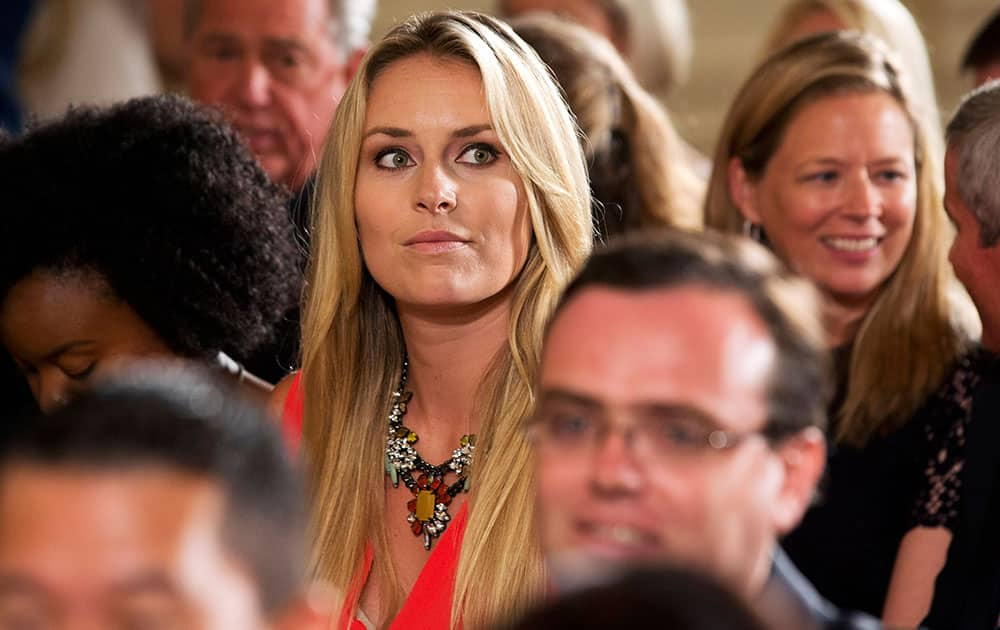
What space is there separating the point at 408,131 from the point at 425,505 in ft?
2.14

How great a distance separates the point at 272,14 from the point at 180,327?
1.62 meters

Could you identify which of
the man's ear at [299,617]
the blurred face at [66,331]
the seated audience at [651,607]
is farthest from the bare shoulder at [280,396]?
the seated audience at [651,607]

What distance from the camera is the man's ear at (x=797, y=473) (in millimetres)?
1975

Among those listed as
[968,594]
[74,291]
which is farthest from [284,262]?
[968,594]

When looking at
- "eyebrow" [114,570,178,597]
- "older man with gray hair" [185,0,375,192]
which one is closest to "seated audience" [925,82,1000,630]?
"eyebrow" [114,570,178,597]

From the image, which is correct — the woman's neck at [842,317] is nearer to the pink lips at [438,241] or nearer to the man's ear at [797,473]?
the pink lips at [438,241]

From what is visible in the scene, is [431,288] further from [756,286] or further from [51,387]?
[756,286]

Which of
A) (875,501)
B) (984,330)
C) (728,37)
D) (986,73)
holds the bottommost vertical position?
(875,501)

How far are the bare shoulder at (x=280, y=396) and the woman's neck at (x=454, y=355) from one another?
27cm

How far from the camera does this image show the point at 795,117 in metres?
3.83

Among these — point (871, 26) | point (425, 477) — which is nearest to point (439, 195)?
point (425, 477)

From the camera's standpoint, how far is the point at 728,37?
23.9ft

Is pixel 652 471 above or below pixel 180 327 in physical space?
below

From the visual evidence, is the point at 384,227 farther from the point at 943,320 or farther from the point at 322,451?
the point at 943,320
